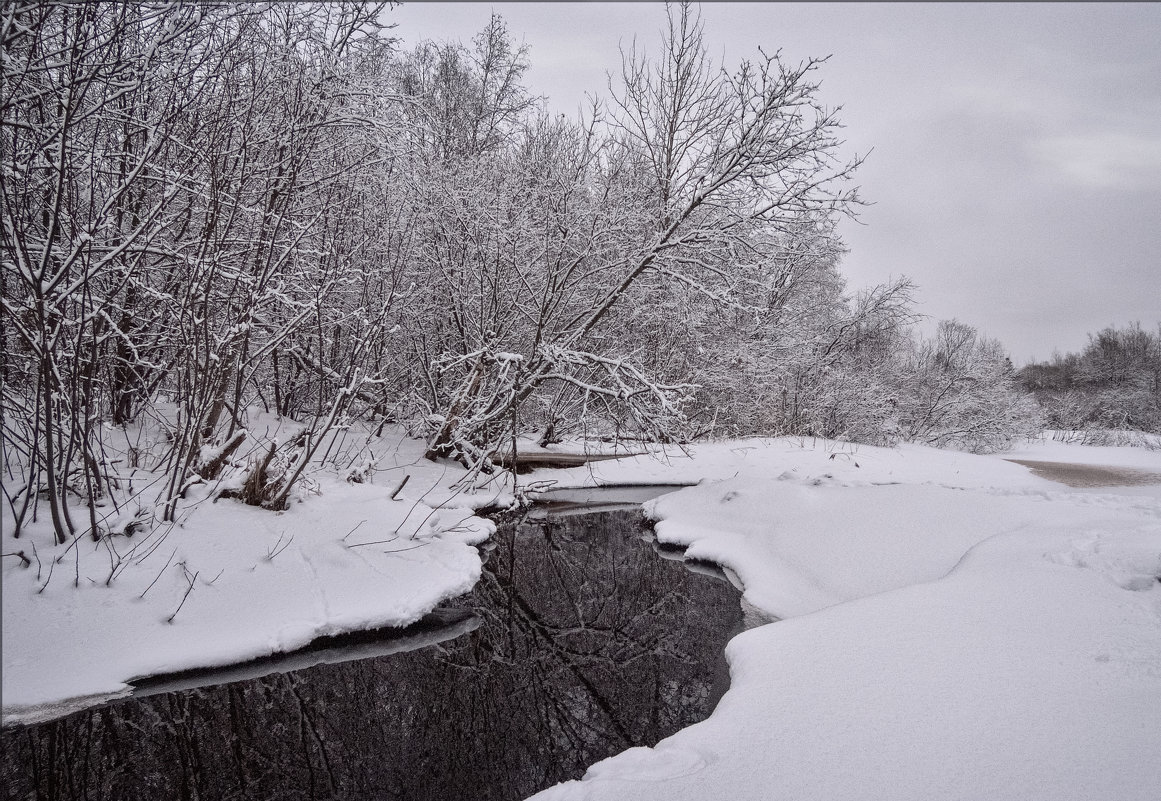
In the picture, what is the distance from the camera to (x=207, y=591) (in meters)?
4.88

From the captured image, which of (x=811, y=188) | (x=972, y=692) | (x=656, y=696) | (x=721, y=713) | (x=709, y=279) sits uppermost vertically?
(x=811, y=188)

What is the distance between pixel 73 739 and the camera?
3639 mm

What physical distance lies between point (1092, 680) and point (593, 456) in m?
11.0

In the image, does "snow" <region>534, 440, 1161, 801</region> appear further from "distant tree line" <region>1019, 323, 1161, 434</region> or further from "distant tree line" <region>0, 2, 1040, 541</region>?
"distant tree line" <region>1019, 323, 1161, 434</region>

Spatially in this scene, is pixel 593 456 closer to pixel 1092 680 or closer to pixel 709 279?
pixel 709 279

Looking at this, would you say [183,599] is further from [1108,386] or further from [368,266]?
[1108,386]

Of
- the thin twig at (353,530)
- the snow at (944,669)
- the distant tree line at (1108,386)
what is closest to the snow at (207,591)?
the thin twig at (353,530)

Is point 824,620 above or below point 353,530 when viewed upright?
below

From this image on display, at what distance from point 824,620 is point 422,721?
3028 millimetres

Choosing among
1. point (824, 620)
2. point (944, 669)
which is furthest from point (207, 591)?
point (944, 669)

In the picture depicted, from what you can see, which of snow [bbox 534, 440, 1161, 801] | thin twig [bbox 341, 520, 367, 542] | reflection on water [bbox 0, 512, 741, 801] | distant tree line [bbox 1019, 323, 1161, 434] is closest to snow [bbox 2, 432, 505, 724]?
thin twig [bbox 341, 520, 367, 542]

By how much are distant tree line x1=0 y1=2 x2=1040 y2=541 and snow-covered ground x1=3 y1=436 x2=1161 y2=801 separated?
851 millimetres

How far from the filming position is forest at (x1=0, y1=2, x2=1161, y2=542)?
15.5 feet

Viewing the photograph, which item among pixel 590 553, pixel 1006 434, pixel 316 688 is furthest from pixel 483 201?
pixel 1006 434
